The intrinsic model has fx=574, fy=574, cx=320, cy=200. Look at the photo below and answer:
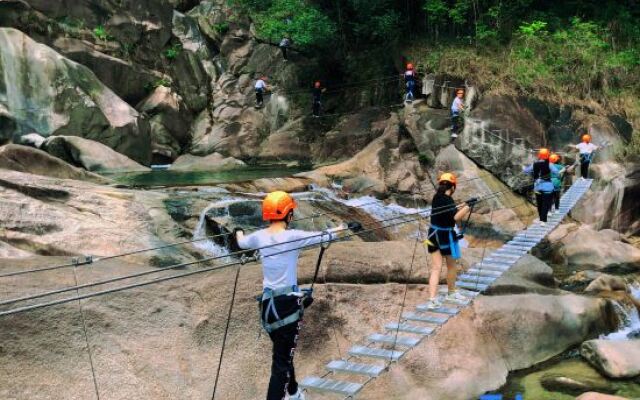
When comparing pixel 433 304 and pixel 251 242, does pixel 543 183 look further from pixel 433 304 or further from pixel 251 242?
pixel 251 242

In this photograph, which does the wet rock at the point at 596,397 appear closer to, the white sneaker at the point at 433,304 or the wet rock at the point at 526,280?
the white sneaker at the point at 433,304

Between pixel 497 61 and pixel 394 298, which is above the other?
pixel 497 61

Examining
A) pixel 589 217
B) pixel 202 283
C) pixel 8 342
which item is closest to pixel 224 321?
pixel 202 283

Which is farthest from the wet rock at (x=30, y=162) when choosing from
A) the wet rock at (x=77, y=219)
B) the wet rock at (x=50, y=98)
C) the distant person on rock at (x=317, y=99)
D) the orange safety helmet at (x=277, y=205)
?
the distant person on rock at (x=317, y=99)

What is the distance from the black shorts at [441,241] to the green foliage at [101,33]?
21414mm

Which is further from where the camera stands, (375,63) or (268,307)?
(375,63)

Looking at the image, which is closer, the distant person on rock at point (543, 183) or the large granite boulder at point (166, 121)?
the distant person on rock at point (543, 183)

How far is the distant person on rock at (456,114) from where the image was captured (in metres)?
16.7

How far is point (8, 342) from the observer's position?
17.4 feet

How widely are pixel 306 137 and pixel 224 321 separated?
15.9m

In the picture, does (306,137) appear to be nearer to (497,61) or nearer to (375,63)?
(375,63)

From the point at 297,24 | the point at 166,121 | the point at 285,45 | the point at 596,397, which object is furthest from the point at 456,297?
the point at 166,121

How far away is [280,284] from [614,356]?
209 inches

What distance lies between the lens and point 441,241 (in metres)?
6.55
